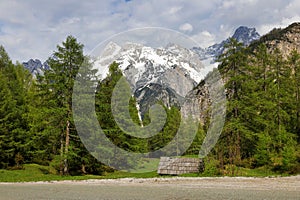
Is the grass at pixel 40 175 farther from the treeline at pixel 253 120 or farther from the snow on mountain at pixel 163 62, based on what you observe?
the snow on mountain at pixel 163 62

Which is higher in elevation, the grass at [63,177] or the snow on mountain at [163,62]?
the snow on mountain at [163,62]

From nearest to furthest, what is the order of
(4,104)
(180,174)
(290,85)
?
(180,174) → (4,104) → (290,85)

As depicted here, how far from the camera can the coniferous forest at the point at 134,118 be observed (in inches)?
950

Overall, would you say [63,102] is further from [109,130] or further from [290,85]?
[290,85]

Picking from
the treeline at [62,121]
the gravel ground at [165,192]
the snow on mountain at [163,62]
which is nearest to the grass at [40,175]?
the treeline at [62,121]

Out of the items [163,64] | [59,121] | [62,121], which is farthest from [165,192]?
[59,121]

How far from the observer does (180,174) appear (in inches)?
846

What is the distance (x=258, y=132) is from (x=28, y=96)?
80.3 feet

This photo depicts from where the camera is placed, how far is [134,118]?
30.8 meters

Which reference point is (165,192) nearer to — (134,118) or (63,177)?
(63,177)

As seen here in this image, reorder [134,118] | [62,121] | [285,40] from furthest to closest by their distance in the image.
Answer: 1. [285,40]
2. [134,118]
3. [62,121]

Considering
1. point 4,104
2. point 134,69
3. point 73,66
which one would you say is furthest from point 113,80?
point 4,104

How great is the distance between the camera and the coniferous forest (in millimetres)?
24125

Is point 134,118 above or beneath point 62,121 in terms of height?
above
